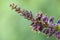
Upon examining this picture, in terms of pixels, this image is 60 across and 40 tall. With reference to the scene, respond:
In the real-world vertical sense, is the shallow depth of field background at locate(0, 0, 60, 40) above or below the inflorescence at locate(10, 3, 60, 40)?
above

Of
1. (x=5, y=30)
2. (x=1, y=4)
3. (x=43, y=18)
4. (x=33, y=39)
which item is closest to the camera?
(x=43, y=18)

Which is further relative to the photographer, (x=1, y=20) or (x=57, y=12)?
(x=1, y=20)

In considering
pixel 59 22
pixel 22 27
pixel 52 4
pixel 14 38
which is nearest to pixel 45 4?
pixel 52 4

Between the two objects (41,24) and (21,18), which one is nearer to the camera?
(41,24)

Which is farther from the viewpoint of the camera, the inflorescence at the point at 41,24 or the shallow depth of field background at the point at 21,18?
the shallow depth of field background at the point at 21,18

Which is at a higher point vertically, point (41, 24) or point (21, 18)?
point (21, 18)

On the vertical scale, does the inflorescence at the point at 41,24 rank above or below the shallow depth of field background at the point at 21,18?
below

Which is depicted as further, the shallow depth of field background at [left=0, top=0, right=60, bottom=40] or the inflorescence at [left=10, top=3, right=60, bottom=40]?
the shallow depth of field background at [left=0, top=0, right=60, bottom=40]

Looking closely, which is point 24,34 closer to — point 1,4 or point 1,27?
point 1,27
